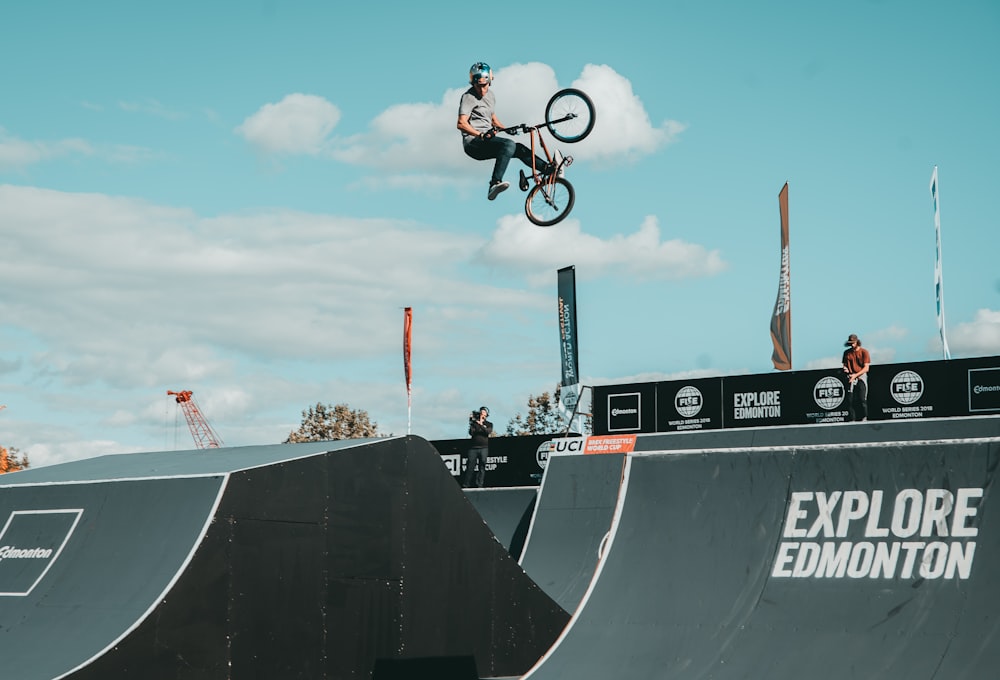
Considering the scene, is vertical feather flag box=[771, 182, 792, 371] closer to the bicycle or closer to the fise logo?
the fise logo

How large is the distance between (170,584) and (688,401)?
13.3 m

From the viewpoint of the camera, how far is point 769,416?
20.1 m

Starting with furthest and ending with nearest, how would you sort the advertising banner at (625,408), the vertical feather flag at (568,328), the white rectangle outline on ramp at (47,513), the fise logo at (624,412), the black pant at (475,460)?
the vertical feather flag at (568,328) < the fise logo at (624,412) < the advertising banner at (625,408) < the black pant at (475,460) < the white rectangle outline on ramp at (47,513)

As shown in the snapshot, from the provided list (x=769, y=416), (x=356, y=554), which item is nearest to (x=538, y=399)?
(x=769, y=416)

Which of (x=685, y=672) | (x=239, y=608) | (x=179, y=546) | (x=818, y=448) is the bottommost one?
(x=685, y=672)

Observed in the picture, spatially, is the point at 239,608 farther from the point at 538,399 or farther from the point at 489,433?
the point at 538,399

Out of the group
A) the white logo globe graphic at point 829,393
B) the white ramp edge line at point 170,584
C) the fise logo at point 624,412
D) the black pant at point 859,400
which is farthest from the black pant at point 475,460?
the white ramp edge line at point 170,584

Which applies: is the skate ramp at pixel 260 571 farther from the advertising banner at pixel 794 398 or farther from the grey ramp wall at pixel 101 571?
the advertising banner at pixel 794 398

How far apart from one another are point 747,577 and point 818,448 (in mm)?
1560

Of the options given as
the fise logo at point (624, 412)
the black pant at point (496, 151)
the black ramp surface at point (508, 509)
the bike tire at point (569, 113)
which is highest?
the bike tire at point (569, 113)

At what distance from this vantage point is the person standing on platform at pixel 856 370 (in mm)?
17328

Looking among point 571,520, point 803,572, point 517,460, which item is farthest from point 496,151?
point 517,460

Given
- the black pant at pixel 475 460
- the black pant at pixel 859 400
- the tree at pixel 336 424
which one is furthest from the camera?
the tree at pixel 336 424

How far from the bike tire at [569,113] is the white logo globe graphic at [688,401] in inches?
377
